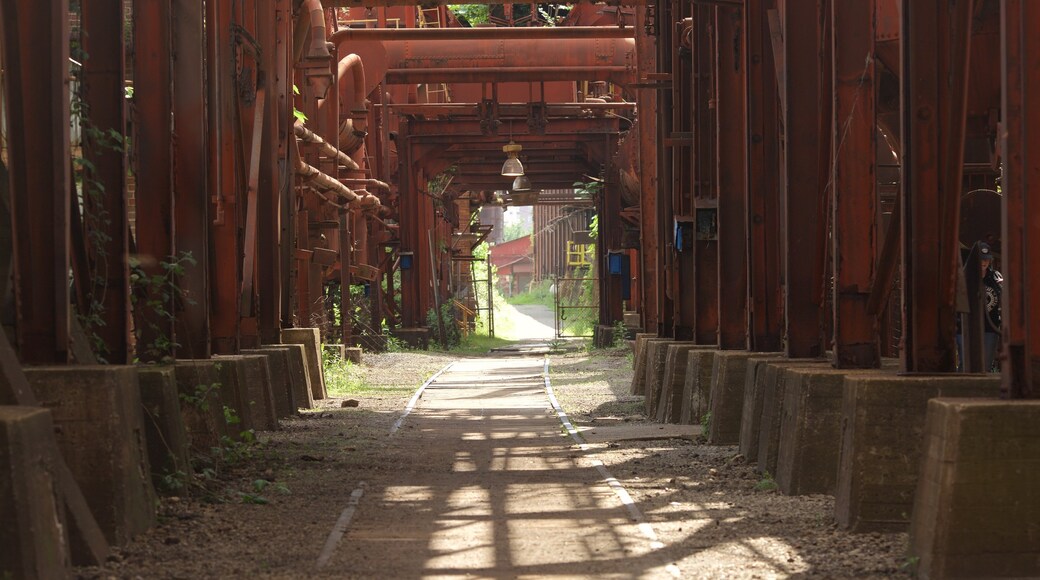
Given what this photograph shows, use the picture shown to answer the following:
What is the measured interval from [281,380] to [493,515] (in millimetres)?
6984

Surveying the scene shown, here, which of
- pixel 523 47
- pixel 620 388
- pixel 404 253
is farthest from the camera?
pixel 404 253

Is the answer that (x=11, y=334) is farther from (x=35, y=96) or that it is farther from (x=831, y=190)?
(x=831, y=190)

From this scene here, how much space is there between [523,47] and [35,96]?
19.0 meters

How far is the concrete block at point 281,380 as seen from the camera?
14716 millimetres

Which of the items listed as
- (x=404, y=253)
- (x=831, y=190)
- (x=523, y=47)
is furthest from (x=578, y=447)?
(x=404, y=253)

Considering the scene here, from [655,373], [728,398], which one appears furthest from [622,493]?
[655,373]

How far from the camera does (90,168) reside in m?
8.05

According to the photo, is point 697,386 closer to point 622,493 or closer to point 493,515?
point 622,493

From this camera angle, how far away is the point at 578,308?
163 ft

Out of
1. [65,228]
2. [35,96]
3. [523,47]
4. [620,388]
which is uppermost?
[523,47]

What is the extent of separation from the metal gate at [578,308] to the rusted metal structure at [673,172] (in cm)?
2290

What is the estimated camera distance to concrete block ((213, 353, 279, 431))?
12031mm

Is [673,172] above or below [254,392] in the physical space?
above

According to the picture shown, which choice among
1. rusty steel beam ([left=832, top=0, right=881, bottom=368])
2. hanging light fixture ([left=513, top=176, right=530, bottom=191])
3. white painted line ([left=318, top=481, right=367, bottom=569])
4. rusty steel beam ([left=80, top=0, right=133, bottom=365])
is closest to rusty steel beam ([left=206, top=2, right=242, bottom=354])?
white painted line ([left=318, top=481, right=367, bottom=569])
